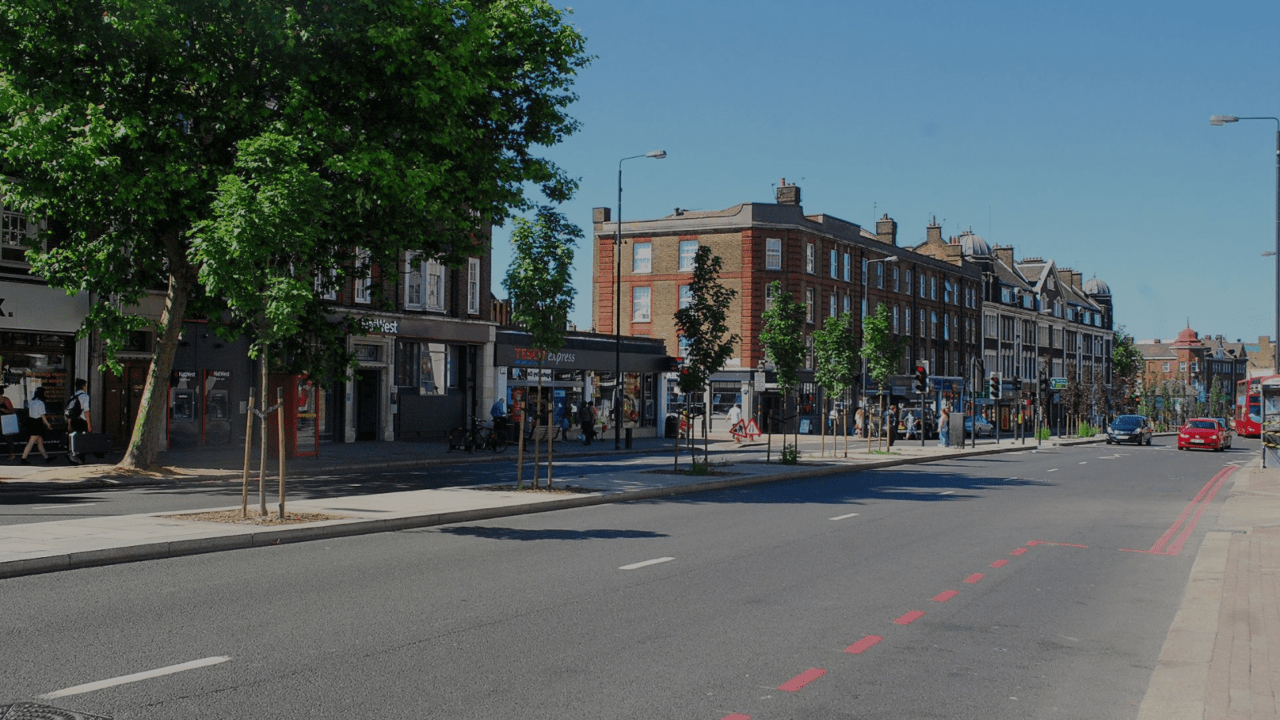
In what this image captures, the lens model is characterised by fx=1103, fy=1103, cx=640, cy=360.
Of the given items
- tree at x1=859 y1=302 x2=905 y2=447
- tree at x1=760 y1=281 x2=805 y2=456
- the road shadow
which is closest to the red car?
tree at x1=859 y1=302 x2=905 y2=447

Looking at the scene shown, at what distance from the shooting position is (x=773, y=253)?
6175 cm

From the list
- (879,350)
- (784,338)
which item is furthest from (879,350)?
(784,338)

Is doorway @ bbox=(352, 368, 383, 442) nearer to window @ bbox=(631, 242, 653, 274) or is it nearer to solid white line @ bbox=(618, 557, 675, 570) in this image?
solid white line @ bbox=(618, 557, 675, 570)

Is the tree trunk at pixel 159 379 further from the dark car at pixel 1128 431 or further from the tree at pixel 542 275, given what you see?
the dark car at pixel 1128 431

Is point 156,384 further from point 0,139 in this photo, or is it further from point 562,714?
point 562,714

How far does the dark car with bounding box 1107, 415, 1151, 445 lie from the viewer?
58375mm

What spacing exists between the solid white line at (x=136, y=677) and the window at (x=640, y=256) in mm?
57889

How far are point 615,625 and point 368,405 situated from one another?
2882cm

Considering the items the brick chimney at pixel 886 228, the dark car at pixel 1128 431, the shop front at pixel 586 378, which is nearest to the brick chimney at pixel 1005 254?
the brick chimney at pixel 886 228

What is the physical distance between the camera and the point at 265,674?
6.38 meters

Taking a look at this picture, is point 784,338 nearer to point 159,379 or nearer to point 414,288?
point 414,288

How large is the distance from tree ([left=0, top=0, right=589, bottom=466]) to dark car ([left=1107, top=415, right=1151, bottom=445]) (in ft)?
153

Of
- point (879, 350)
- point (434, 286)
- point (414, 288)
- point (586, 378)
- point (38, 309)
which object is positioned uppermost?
point (434, 286)

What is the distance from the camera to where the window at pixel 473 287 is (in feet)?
128
